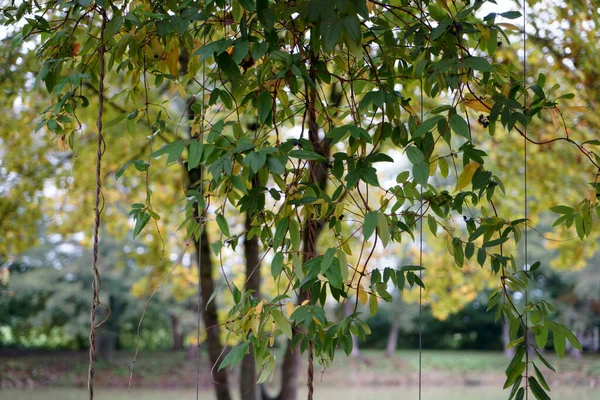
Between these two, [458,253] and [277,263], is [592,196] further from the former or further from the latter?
[277,263]

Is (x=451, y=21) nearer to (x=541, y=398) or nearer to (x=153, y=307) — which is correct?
(x=541, y=398)

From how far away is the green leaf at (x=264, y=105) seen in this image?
0.65 meters

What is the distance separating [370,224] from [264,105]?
17cm

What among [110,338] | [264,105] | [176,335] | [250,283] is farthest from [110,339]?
[264,105]

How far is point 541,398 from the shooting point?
63 centimetres

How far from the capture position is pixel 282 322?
0.65 m

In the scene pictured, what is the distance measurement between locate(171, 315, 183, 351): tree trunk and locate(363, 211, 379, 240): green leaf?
8808 millimetres

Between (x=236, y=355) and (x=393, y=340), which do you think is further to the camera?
(x=393, y=340)

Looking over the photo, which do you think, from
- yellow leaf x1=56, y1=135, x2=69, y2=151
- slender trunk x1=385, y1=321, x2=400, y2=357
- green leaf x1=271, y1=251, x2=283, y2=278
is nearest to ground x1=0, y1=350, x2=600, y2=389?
slender trunk x1=385, y1=321, x2=400, y2=357

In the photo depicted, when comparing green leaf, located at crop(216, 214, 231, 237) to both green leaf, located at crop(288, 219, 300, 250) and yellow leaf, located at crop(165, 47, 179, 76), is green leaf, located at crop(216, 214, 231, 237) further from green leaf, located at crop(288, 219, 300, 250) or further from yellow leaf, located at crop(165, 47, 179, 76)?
yellow leaf, located at crop(165, 47, 179, 76)

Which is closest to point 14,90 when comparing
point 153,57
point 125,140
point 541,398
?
→ point 125,140

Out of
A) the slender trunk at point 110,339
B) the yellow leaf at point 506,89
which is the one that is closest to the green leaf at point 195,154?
the yellow leaf at point 506,89

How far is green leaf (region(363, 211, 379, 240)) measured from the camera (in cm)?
56

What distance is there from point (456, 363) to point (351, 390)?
2.11m
